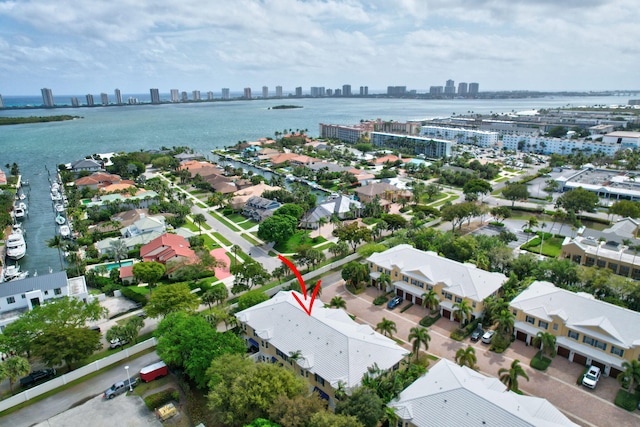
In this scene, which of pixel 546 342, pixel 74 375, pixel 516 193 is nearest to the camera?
pixel 74 375

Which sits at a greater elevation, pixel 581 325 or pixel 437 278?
pixel 437 278

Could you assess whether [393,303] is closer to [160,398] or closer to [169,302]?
[169,302]

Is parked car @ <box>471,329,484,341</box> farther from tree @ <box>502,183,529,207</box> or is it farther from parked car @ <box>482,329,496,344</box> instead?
tree @ <box>502,183,529,207</box>

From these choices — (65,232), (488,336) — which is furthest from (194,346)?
(65,232)

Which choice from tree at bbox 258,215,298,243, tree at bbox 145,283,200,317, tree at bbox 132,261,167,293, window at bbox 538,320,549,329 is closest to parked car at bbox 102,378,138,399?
tree at bbox 145,283,200,317

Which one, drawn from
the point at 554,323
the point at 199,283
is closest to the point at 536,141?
the point at 554,323

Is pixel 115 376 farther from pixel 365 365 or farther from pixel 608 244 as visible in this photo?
pixel 608 244
